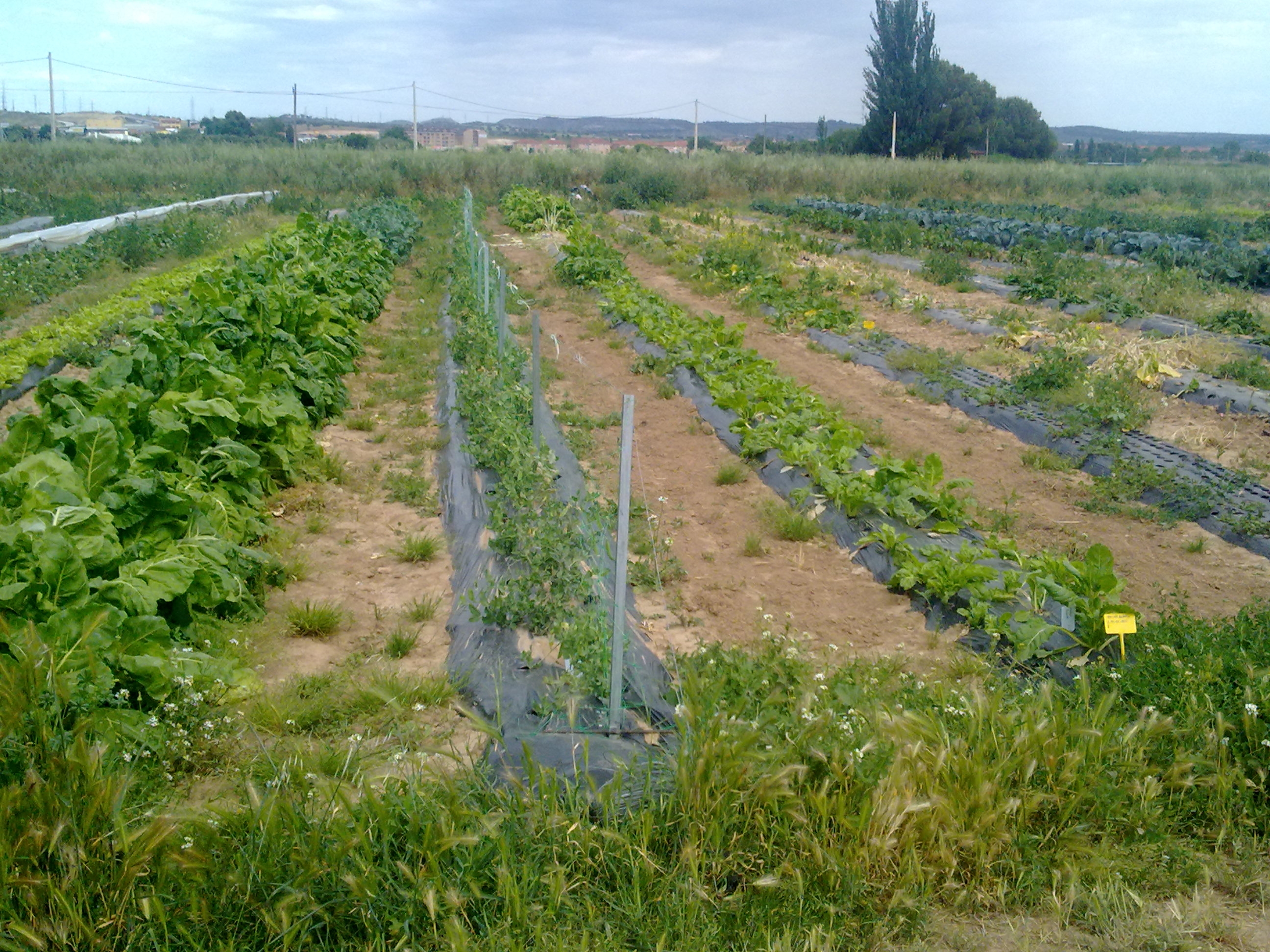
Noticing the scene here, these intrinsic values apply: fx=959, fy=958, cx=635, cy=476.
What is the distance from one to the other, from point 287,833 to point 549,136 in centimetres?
12111

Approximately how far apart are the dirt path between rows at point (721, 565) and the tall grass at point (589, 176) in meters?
27.4

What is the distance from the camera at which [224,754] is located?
153 inches

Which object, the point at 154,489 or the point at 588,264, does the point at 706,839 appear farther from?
the point at 588,264

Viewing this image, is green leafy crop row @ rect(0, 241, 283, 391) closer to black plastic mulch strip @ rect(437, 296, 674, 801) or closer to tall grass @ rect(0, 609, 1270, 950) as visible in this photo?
black plastic mulch strip @ rect(437, 296, 674, 801)

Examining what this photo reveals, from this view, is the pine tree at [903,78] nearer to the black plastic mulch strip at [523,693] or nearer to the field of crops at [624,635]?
the field of crops at [624,635]

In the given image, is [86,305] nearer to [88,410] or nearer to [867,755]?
A: [88,410]

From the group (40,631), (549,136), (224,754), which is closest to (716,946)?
(224,754)

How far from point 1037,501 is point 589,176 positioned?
3264cm

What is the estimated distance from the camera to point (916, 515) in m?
6.37

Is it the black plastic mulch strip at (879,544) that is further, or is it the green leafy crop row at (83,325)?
the green leafy crop row at (83,325)

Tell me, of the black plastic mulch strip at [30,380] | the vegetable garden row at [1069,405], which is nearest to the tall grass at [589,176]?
the vegetable garden row at [1069,405]

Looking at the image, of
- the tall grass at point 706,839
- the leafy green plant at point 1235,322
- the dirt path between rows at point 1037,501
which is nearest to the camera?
the tall grass at point 706,839

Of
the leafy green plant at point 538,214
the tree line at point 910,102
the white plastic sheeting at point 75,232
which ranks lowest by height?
the white plastic sheeting at point 75,232

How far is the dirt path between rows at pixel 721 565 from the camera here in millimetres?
5363
